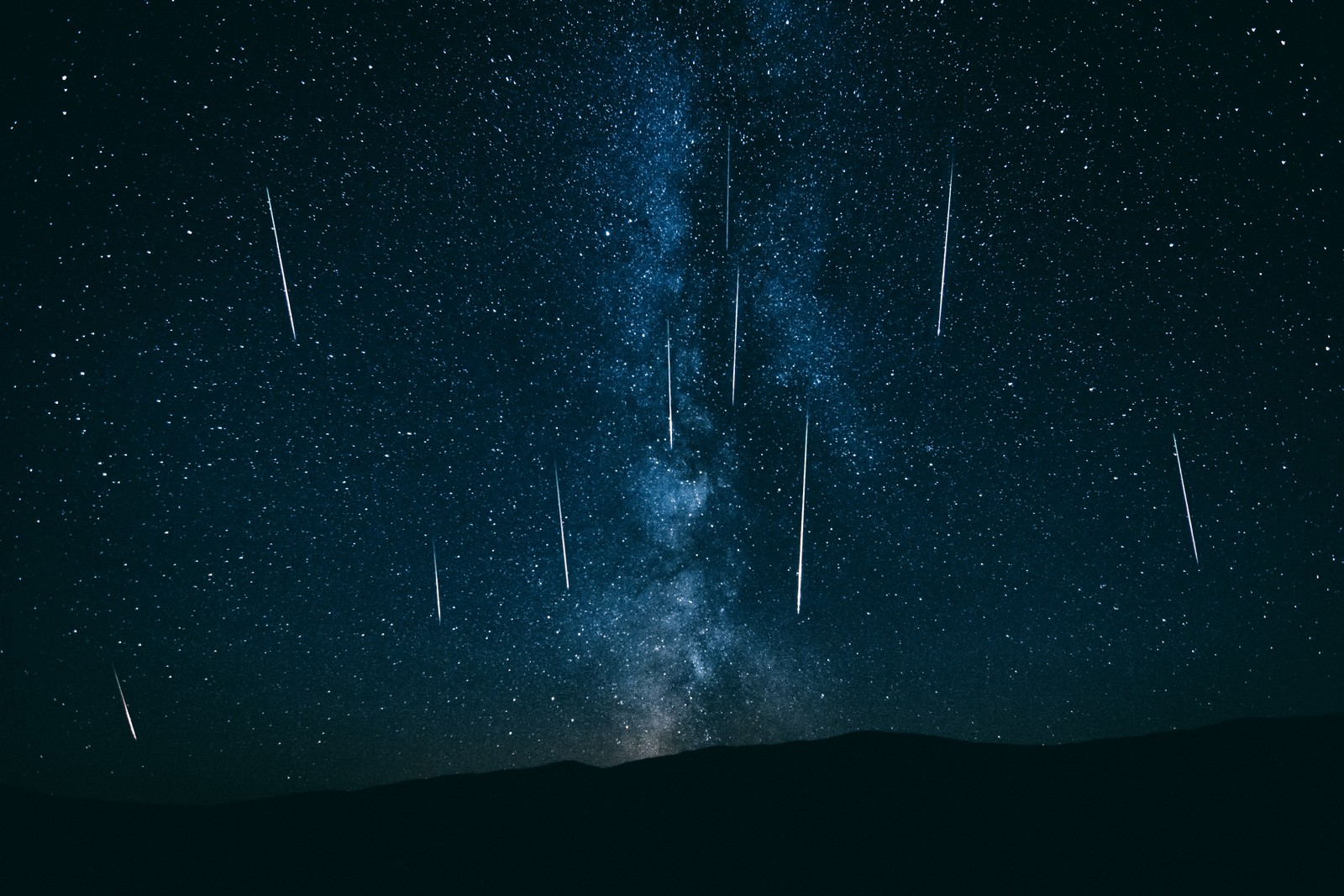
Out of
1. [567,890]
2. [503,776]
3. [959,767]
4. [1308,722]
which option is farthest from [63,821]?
[1308,722]

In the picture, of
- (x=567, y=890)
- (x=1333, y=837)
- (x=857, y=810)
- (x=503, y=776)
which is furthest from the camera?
(x=503, y=776)

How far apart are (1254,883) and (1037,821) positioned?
2.69 m

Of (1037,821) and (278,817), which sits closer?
(1037,821)

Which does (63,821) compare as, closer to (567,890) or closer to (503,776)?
(503,776)

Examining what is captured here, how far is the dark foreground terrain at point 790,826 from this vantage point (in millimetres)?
9312

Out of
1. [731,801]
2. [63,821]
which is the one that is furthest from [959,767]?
[63,821]

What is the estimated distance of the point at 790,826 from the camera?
1113 centimetres

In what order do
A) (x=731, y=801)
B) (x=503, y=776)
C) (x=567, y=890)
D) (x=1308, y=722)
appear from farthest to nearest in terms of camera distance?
(x=503, y=776) < (x=1308, y=722) < (x=731, y=801) < (x=567, y=890)

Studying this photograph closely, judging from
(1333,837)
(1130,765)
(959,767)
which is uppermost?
(1333,837)

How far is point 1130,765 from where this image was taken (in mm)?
11945

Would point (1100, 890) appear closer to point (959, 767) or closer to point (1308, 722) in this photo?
point (959, 767)

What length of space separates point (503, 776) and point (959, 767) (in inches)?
353

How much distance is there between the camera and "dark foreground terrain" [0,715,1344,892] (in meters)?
9.31

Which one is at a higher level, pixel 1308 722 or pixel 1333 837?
pixel 1333 837
